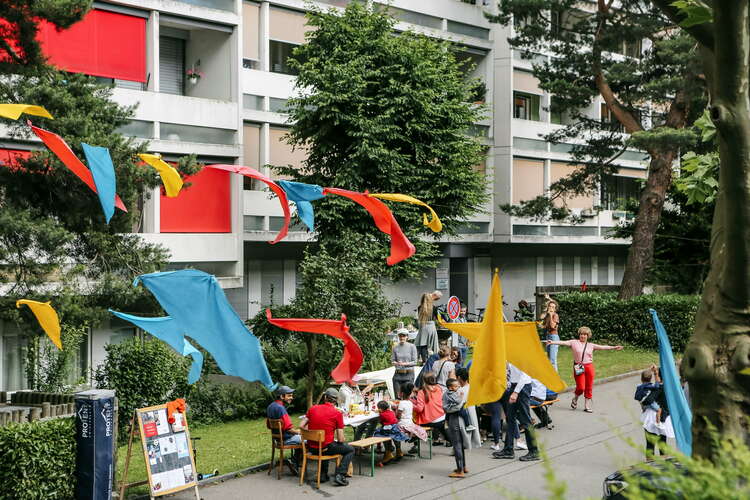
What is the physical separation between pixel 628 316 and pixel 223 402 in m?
14.9

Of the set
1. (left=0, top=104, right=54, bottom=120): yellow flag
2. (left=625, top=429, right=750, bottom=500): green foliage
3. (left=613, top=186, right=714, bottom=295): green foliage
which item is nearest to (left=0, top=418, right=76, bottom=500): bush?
(left=0, top=104, right=54, bottom=120): yellow flag

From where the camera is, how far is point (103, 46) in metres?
22.9

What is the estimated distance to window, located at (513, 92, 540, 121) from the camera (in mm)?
37781

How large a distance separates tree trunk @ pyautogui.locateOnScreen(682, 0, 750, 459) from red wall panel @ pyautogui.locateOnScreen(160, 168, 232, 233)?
18.7 meters

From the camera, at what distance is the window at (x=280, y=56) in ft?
94.2

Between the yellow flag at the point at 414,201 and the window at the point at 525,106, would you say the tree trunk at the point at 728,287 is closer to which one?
the yellow flag at the point at 414,201

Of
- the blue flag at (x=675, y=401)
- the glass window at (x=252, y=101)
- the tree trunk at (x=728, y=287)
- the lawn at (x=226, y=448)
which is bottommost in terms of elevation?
the lawn at (x=226, y=448)

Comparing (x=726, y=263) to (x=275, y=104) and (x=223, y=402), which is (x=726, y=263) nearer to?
(x=223, y=402)

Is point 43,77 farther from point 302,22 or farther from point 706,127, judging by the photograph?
point 302,22

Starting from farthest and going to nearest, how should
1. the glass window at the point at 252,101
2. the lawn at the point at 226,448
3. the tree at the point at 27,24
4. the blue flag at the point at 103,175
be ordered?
1. the glass window at the point at 252,101
2. the tree at the point at 27,24
3. the lawn at the point at 226,448
4. the blue flag at the point at 103,175

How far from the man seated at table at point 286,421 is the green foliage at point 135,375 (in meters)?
4.12

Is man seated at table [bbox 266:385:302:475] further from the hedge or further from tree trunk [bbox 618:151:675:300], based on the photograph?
tree trunk [bbox 618:151:675:300]

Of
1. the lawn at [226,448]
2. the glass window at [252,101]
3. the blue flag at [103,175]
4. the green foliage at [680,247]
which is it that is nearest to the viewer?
the blue flag at [103,175]

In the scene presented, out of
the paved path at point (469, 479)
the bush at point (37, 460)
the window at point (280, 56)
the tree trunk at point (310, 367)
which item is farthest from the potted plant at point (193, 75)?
the bush at point (37, 460)
